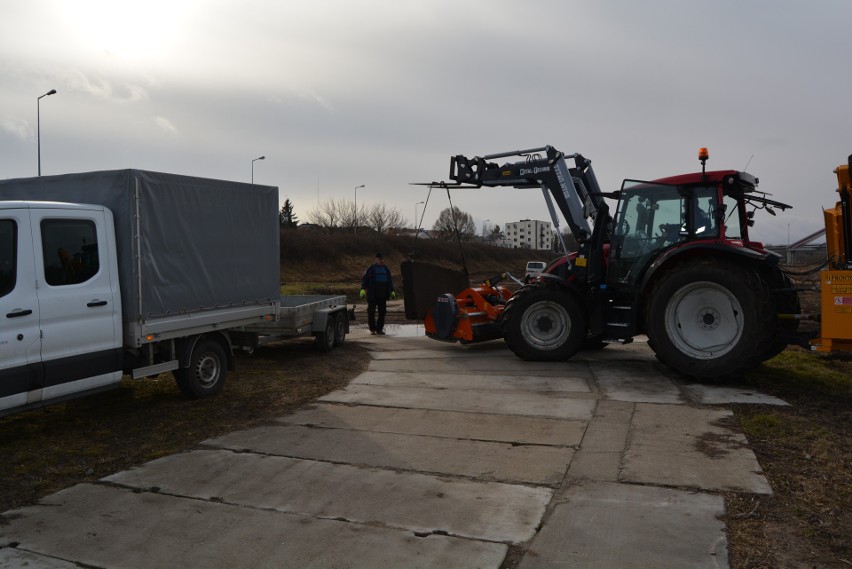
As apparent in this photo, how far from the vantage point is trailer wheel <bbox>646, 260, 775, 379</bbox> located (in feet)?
27.9

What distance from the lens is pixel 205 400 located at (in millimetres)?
8242

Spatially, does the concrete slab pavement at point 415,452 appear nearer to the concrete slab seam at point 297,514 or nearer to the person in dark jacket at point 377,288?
the concrete slab seam at point 297,514

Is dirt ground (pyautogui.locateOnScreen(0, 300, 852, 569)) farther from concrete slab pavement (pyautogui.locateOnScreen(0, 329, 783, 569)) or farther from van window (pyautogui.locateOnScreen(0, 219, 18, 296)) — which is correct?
van window (pyautogui.locateOnScreen(0, 219, 18, 296))

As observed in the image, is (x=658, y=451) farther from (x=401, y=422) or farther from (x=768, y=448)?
(x=401, y=422)

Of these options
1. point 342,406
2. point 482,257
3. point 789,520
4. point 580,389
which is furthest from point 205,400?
point 482,257

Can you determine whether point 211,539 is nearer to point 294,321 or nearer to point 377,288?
point 294,321

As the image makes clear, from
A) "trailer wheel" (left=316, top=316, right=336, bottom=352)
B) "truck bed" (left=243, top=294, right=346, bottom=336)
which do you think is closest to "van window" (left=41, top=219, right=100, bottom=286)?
"truck bed" (left=243, top=294, right=346, bottom=336)

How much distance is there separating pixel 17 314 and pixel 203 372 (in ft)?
8.65

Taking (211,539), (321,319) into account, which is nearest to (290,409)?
(211,539)

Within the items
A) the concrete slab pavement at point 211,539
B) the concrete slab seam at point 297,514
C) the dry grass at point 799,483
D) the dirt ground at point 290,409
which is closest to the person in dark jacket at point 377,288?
the dirt ground at point 290,409

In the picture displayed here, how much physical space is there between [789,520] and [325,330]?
8710 mm

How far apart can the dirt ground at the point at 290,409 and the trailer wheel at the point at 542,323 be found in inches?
99.8

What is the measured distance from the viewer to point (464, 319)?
12.0m

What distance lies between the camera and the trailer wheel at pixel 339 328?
1274 cm
